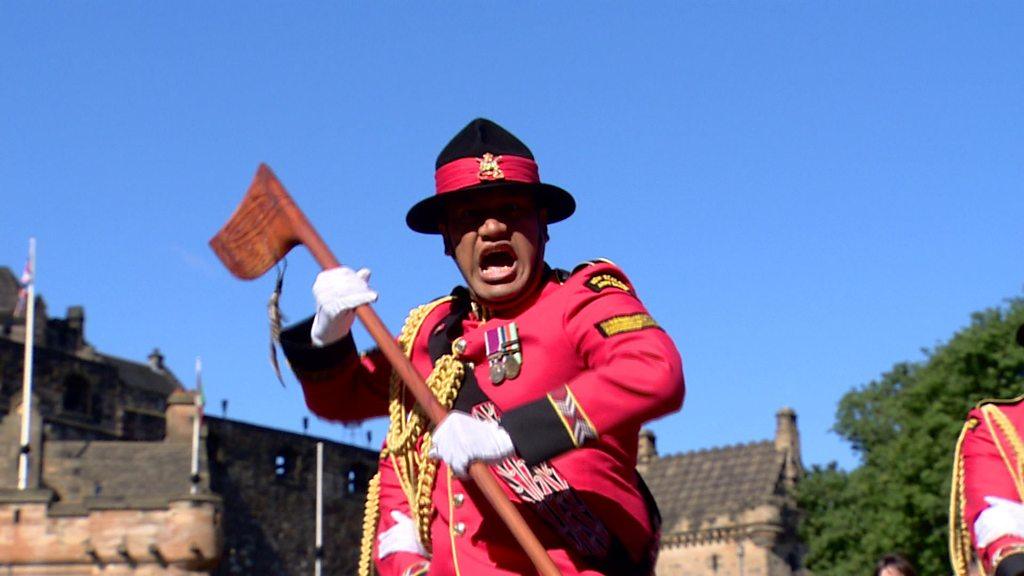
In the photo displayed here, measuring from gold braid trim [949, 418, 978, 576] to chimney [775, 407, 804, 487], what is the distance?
199 ft

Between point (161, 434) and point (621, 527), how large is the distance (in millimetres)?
56089

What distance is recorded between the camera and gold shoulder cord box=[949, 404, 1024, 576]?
694cm

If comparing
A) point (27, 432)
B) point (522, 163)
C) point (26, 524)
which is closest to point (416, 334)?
point (522, 163)

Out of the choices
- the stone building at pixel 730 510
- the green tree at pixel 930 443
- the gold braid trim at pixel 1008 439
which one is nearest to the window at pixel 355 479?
the stone building at pixel 730 510

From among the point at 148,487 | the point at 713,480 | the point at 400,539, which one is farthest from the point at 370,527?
the point at 713,480

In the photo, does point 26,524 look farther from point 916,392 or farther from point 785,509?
point 785,509

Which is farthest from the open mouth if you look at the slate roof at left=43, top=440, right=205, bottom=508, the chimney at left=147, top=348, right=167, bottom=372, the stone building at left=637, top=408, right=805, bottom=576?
the chimney at left=147, top=348, right=167, bottom=372

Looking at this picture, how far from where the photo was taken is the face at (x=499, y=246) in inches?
225

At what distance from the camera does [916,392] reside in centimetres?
3922

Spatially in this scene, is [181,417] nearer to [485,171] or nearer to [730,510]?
[730,510]

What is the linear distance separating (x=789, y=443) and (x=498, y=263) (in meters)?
65.9

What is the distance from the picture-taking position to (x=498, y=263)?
576 cm

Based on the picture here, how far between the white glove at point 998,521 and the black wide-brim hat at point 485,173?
6.66 ft

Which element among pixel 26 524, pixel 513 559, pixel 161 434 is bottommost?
pixel 513 559
